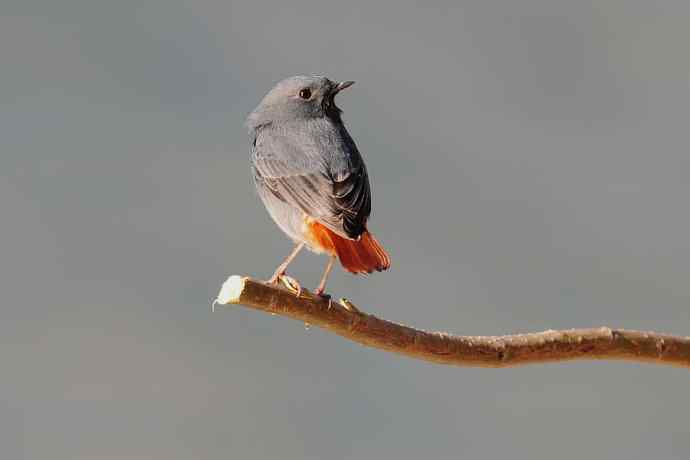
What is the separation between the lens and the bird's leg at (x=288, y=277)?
2.28 m

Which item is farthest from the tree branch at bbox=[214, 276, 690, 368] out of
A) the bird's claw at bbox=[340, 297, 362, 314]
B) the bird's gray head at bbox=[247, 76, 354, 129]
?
the bird's gray head at bbox=[247, 76, 354, 129]

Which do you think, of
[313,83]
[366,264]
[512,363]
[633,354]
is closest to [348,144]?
[313,83]

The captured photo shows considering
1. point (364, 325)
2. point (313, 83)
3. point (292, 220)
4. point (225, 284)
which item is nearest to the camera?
point (225, 284)

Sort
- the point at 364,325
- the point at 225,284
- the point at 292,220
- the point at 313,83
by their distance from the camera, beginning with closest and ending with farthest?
1. the point at 225,284
2. the point at 364,325
3. the point at 292,220
4. the point at 313,83

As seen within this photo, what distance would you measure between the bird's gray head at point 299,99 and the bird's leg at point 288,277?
16.5 inches

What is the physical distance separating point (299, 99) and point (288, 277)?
0.60 metres

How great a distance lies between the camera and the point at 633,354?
252 cm

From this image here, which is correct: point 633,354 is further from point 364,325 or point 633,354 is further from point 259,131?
point 259,131

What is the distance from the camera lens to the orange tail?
235 cm

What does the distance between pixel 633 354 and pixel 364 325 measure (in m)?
0.83

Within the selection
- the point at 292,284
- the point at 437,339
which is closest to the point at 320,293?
the point at 292,284

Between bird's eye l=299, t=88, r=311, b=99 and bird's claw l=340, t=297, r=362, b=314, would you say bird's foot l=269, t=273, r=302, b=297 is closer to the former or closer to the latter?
bird's claw l=340, t=297, r=362, b=314

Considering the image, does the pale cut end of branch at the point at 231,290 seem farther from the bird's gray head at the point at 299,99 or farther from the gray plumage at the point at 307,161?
the bird's gray head at the point at 299,99

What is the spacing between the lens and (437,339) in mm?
2311
